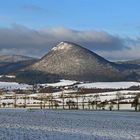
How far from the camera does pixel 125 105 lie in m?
179

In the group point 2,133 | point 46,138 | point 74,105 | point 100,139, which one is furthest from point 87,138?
point 74,105

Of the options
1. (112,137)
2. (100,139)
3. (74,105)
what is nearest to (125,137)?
(112,137)

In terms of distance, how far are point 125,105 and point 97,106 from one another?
1062 cm

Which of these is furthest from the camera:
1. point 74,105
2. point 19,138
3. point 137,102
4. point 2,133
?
point 74,105

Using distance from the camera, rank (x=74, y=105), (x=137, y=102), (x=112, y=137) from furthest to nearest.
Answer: (x=74, y=105)
(x=137, y=102)
(x=112, y=137)

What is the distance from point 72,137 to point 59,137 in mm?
1582

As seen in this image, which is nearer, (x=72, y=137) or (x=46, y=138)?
(x=46, y=138)

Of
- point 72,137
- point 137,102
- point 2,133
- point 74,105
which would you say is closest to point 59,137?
point 72,137

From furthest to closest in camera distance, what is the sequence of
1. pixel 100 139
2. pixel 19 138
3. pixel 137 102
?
pixel 137 102, pixel 100 139, pixel 19 138

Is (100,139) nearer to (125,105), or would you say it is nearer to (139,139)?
(139,139)

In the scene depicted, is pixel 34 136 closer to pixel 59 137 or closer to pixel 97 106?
pixel 59 137

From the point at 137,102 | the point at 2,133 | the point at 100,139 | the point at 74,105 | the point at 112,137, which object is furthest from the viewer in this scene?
the point at 74,105

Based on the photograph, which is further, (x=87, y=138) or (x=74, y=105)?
(x=74, y=105)

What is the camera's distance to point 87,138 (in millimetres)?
41875
